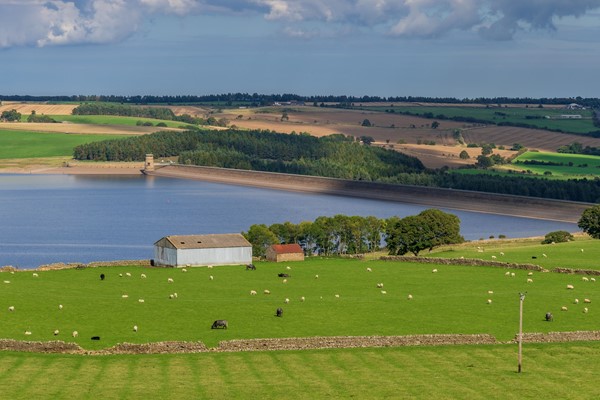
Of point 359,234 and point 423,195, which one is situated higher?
point 359,234

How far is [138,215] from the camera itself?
444ft

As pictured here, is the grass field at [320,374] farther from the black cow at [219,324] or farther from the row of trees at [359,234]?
the row of trees at [359,234]

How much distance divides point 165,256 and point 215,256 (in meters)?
2.94

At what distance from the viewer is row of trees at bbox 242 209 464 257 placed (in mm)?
83500

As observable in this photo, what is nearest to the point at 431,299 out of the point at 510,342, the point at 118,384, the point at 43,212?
the point at 510,342

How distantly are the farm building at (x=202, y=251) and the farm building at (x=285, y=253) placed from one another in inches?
103

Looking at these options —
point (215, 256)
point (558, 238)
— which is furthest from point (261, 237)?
point (558, 238)

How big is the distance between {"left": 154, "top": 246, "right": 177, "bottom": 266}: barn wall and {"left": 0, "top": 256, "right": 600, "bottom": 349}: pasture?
1831 mm

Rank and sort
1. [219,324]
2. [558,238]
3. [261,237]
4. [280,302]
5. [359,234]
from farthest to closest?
[359,234], [558,238], [261,237], [280,302], [219,324]

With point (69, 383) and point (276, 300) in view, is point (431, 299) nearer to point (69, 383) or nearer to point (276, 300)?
point (276, 300)

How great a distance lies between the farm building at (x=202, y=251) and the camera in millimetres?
71188

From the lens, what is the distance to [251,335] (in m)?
46.6

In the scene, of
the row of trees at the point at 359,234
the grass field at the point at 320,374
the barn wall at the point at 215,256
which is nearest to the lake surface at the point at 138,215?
the row of trees at the point at 359,234

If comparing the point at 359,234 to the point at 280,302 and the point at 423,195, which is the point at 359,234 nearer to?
the point at 280,302
